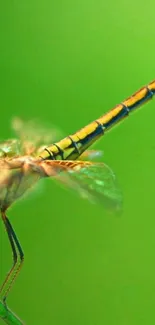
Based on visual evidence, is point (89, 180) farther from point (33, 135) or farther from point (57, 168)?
point (33, 135)

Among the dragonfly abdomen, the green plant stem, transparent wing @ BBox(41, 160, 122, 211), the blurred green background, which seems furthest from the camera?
the blurred green background

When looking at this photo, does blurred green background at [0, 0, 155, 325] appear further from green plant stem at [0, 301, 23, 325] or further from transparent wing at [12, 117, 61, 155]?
green plant stem at [0, 301, 23, 325]

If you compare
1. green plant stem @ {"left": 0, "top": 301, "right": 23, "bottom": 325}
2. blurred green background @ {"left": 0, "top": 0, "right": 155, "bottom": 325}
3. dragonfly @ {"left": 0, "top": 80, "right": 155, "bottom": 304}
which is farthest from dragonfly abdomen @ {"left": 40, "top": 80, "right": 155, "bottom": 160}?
blurred green background @ {"left": 0, "top": 0, "right": 155, "bottom": 325}

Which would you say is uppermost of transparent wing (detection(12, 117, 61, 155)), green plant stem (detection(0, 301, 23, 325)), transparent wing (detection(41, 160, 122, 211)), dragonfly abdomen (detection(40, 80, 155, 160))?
transparent wing (detection(12, 117, 61, 155))

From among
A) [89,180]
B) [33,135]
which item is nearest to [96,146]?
[33,135]

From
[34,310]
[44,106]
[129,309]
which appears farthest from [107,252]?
[44,106]

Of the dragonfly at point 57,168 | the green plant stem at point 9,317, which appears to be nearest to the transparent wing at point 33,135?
the dragonfly at point 57,168

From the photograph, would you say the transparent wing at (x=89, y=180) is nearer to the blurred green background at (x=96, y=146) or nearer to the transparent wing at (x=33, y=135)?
the transparent wing at (x=33, y=135)
